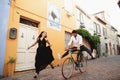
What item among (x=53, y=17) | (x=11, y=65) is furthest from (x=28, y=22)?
(x=11, y=65)

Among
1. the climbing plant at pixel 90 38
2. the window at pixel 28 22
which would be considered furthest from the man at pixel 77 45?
the climbing plant at pixel 90 38

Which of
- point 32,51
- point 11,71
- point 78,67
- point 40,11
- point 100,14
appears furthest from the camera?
point 100,14

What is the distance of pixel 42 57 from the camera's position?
5.23 meters

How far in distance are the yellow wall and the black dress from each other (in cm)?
184

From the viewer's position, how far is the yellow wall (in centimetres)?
664

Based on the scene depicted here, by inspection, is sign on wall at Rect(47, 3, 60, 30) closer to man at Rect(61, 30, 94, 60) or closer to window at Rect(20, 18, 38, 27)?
window at Rect(20, 18, 38, 27)

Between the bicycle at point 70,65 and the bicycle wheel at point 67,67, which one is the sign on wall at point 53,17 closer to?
the bicycle at point 70,65

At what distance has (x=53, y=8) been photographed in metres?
10.1

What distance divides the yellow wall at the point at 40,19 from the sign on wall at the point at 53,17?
306 millimetres

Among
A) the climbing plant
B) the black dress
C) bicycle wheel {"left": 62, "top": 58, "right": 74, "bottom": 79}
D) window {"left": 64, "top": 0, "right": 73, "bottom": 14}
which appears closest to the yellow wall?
window {"left": 64, "top": 0, "right": 73, "bottom": 14}

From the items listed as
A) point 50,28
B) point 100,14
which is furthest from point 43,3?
point 100,14

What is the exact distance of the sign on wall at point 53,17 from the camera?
9.59 m

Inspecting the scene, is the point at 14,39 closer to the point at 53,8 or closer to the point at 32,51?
the point at 32,51

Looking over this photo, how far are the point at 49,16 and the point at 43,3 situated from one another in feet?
3.23
